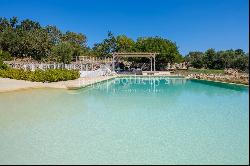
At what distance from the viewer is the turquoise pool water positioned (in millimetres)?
6863

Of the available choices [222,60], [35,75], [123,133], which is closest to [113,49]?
[222,60]

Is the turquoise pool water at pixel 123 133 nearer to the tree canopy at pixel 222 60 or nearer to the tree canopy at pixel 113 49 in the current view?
the tree canopy at pixel 113 49

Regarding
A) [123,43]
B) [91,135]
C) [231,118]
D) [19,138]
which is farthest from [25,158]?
[123,43]

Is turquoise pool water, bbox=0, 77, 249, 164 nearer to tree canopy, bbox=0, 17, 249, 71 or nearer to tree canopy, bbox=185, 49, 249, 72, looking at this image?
tree canopy, bbox=0, 17, 249, 71

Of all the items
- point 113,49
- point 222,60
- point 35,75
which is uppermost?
point 113,49

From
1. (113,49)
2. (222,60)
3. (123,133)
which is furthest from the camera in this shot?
(113,49)

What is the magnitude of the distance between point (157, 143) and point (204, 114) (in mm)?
4441

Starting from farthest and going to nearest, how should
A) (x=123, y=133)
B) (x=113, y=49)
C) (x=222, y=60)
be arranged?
(x=113, y=49), (x=222, y=60), (x=123, y=133)

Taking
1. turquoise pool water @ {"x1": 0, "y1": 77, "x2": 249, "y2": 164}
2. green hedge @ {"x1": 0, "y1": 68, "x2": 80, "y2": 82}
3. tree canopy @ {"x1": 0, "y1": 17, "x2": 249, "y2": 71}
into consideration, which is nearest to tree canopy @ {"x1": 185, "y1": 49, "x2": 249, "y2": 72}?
tree canopy @ {"x1": 0, "y1": 17, "x2": 249, "y2": 71}

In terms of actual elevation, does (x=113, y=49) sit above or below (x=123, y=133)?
above

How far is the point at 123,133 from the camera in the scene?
886cm

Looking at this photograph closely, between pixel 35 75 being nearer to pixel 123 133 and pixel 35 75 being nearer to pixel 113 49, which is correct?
pixel 123 133

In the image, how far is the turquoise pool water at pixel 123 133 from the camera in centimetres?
686

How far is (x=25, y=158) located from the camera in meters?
6.73
